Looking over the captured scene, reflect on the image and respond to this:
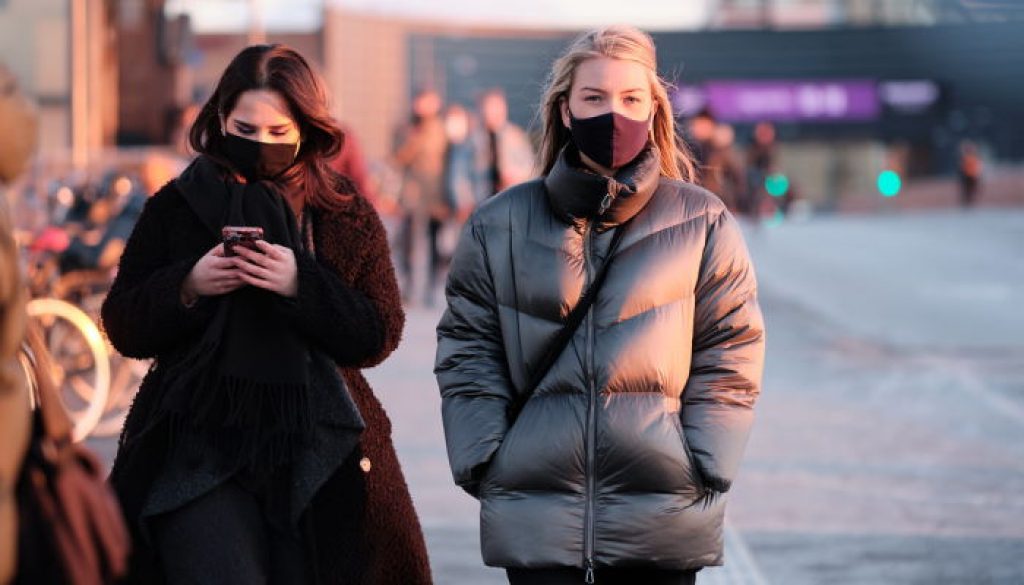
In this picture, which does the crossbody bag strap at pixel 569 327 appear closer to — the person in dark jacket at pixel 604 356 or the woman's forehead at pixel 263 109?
the person in dark jacket at pixel 604 356

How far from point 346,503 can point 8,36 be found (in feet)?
53.7

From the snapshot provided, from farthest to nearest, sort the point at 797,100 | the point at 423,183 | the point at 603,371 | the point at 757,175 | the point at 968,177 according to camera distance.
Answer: the point at 797,100
the point at 968,177
the point at 757,175
the point at 423,183
the point at 603,371

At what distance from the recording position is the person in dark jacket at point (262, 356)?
4543 millimetres

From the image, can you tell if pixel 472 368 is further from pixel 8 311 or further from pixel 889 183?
pixel 889 183

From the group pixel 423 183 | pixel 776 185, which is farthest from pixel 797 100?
pixel 423 183

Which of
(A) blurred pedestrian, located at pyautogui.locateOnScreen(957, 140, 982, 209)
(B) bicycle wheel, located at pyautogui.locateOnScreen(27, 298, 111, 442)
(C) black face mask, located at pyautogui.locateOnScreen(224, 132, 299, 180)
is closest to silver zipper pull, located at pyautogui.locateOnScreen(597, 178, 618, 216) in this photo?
(C) black face mask, located at pyautogui.locateOnScreen(224, 132, 299, 180)

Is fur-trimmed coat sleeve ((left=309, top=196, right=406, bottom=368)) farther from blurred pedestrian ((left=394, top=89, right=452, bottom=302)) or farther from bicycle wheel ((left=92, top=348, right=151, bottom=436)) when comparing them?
blurred pedestrian ((left=394, top=89, right=452, bottom=302))

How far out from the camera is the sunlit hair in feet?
10.2

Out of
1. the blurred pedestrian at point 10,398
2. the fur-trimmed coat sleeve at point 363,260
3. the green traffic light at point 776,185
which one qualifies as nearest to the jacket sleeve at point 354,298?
the fur-trimmed coat sleeve at point 363,260

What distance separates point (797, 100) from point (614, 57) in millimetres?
80773

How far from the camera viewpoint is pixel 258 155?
4691 millimetres

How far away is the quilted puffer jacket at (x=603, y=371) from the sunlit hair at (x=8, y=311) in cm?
141

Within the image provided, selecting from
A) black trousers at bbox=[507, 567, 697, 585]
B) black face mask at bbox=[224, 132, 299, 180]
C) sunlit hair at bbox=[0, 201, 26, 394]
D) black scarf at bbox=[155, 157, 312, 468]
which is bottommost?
black trousers at bbox=[507, 567, 697, 585]

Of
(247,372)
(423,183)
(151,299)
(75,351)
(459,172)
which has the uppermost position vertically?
(151,299)
